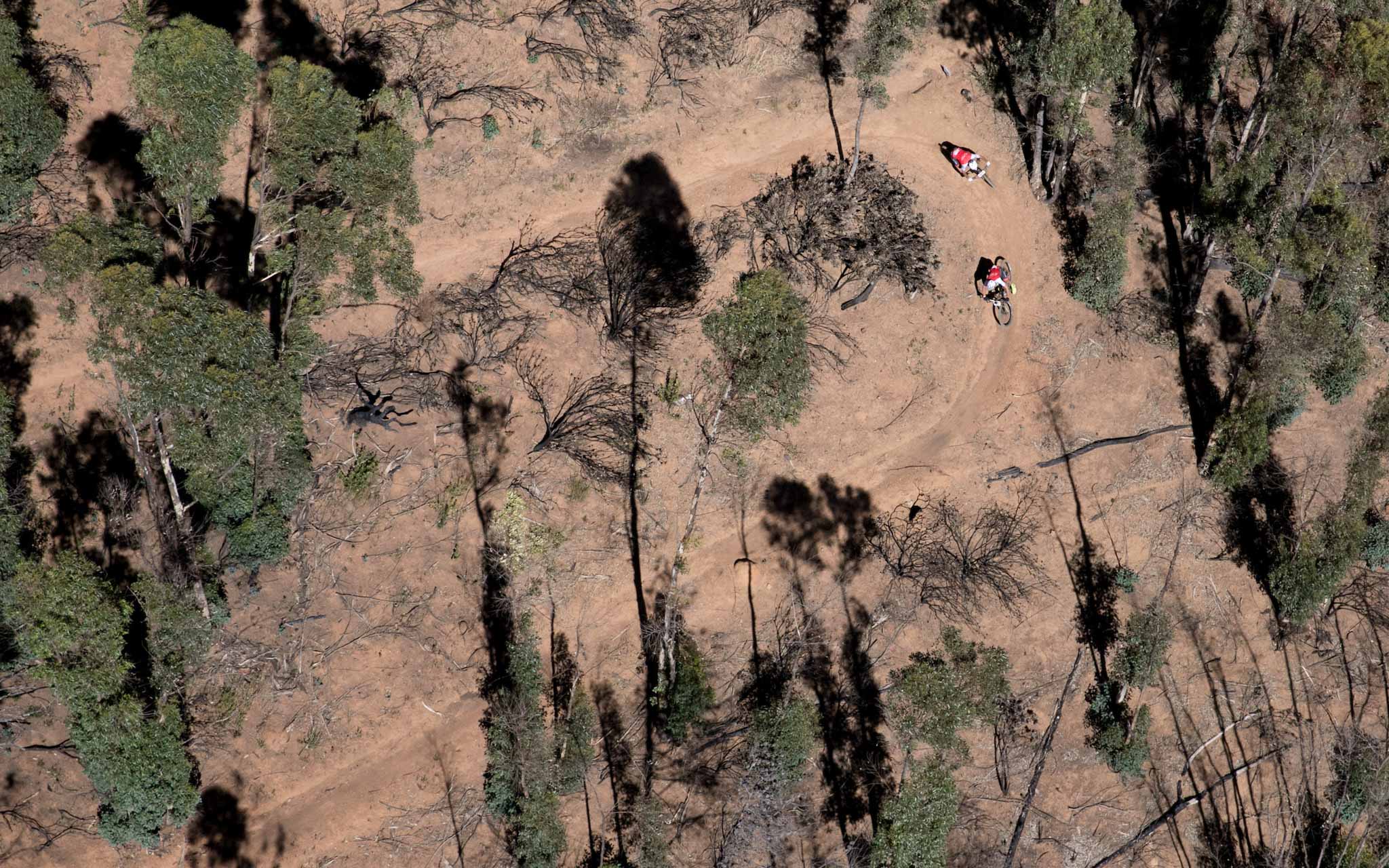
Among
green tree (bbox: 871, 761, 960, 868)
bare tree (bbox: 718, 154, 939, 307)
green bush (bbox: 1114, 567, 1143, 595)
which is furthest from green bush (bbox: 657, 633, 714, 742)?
green bush (bbox: 1114, 567, 1143, 595)

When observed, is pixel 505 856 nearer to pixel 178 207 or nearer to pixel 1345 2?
pixel 178 207

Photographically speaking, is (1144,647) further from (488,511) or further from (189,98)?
(189,98)

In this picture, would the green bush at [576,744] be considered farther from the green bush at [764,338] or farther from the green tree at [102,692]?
the green bush at [764,338]

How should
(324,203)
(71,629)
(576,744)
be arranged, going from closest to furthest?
(71,629)
(324,203)
(576,744)

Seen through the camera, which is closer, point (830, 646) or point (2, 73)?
point (2, 73)

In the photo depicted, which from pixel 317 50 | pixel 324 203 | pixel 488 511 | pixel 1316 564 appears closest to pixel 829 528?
pixel 488 511

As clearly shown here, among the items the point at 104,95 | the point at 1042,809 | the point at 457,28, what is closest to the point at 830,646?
the point at 1042,809
